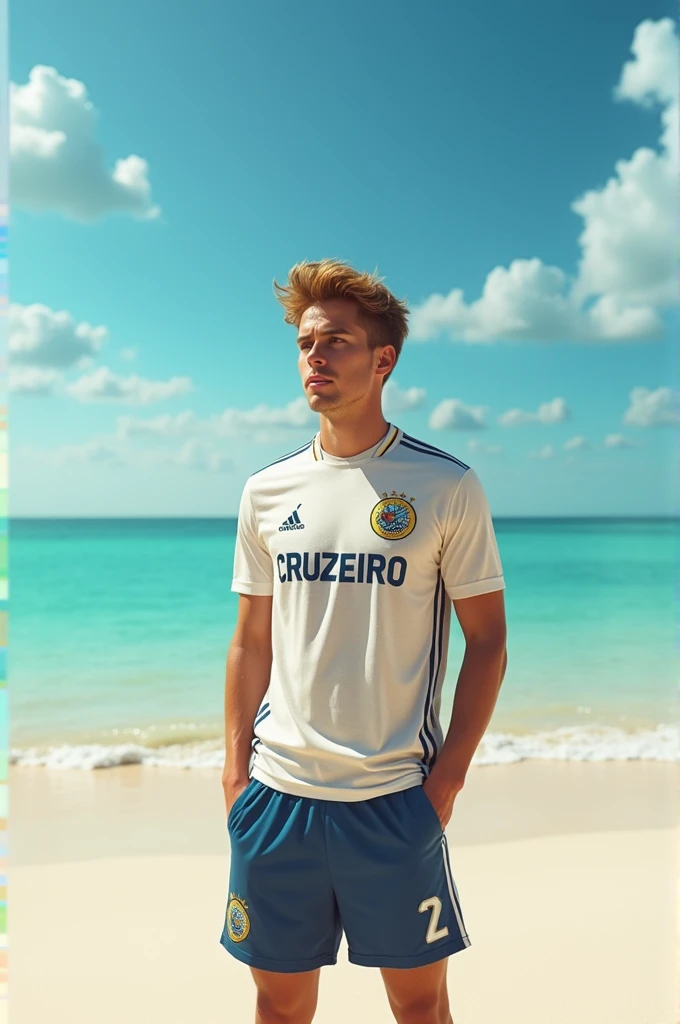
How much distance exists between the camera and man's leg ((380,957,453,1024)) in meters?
1.83

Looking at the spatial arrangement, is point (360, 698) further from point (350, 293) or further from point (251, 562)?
point (350, 293)

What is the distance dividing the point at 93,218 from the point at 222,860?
25.3 meters

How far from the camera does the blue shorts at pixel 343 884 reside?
5.94ft

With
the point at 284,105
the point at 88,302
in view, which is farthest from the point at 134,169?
the point at 284,105

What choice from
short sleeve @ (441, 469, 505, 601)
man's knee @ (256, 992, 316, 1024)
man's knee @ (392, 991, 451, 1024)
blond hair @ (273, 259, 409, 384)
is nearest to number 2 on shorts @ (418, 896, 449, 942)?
man's knee @ (392, 991, 451, 1024)

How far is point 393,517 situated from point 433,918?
869 mm

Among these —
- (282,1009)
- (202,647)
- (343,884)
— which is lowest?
(202,647)

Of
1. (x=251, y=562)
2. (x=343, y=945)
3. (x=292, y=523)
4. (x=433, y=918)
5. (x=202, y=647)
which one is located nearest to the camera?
(x=433, y=918)

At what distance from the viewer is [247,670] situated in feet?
7.21

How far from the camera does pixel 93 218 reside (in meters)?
26.2

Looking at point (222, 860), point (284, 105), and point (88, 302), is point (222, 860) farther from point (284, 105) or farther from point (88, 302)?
point (88, 302)

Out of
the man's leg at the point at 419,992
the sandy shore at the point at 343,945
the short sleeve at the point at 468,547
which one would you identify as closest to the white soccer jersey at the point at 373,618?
the short sleeve at the point at 468,547

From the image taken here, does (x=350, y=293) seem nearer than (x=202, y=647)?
Yes

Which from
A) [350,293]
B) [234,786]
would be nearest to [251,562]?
[234,786]
